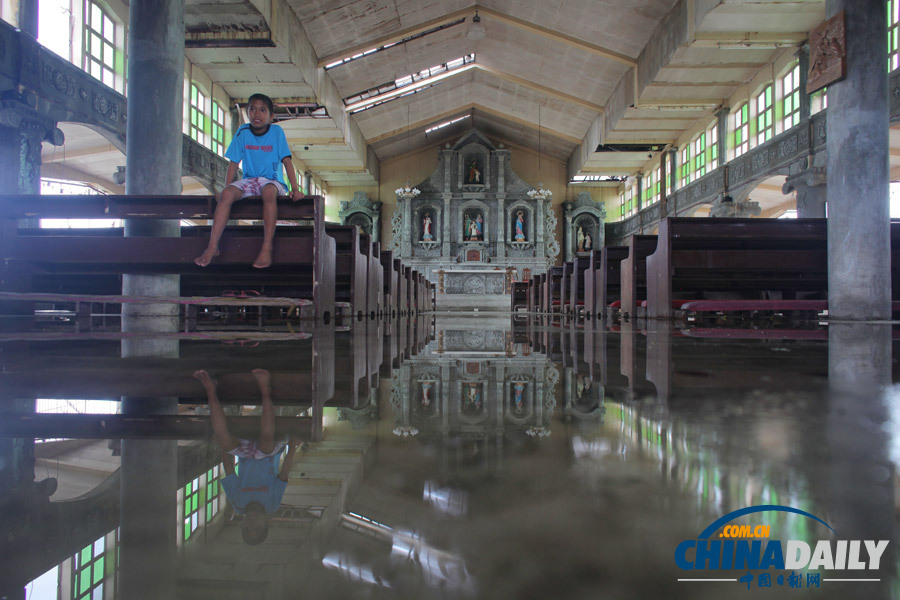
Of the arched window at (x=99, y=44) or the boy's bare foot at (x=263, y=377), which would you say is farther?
the arched window at (x=99, y=44)

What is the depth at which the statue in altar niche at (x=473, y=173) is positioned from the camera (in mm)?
17792

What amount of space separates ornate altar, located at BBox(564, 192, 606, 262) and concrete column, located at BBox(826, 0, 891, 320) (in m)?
14.3

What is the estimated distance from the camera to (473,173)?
1777 centimetres

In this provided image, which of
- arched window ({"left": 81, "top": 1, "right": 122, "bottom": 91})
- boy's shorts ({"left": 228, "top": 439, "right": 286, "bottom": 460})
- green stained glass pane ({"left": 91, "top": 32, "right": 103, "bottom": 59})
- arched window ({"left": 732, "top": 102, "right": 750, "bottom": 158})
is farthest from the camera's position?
arched window ({"left": 732, "top": 102, "right": 750, "bottom": 158})

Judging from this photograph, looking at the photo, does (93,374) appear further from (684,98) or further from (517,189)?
(517,189)

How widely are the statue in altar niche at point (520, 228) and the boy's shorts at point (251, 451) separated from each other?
17.2 m

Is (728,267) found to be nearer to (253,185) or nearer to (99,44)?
(253,185)

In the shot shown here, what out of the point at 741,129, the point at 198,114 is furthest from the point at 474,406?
the point at 741,129

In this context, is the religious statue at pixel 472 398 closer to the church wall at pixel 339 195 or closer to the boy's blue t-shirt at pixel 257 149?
the boy's blue t-shirt at pixel 257 149

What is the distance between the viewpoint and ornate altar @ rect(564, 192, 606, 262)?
17766 mm

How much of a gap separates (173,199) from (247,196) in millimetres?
507

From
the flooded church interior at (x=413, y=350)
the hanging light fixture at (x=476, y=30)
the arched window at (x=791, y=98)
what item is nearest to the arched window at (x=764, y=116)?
the flooded church interior at (x=413, y=350)

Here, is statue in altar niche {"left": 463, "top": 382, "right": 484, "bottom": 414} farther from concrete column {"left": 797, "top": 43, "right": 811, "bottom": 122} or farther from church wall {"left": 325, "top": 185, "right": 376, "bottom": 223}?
church wall {"left": 325, "top": 185, "right": 376, "bottom": 223}

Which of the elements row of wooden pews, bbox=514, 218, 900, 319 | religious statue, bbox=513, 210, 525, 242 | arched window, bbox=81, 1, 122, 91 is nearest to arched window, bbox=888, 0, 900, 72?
row of wooden pews, bbox=514, 218, 900, 319
